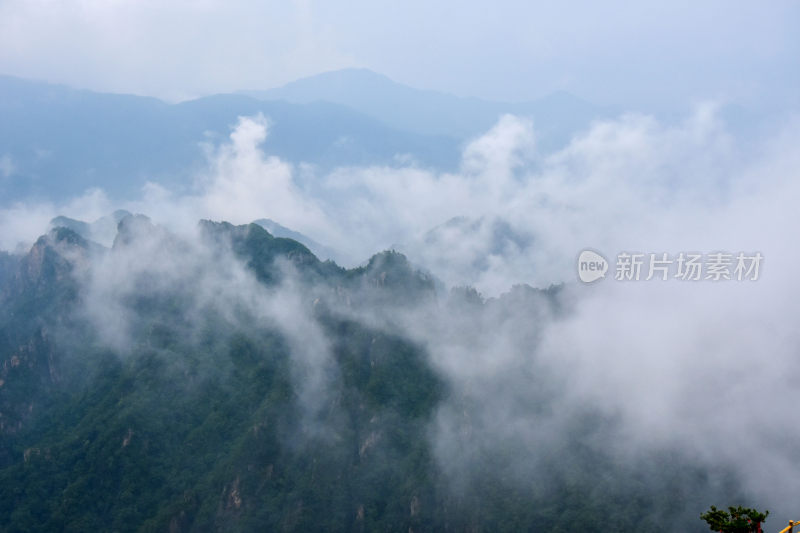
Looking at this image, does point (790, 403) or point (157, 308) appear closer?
point (790, 403)

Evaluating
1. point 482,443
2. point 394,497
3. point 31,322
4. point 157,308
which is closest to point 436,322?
point 482,443

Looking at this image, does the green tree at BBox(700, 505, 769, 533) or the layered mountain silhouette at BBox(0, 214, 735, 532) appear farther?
the layered mountain silhouette at BBox(0, 214, 735, 532)

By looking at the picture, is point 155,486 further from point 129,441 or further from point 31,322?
point 31,322

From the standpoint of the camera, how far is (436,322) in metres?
134

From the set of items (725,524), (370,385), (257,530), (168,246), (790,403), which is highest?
(168,246)

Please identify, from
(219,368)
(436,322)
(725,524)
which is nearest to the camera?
(725,524)

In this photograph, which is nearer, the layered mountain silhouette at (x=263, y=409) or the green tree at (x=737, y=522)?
the green tree at (x=737, y=522)

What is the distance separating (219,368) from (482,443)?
5482 cm

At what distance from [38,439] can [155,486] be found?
28536 mm

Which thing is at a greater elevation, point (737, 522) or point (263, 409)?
point (737, 522)

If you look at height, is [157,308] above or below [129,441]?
above

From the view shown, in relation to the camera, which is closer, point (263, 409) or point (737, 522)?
point (737, 522)

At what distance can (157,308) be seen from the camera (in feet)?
447

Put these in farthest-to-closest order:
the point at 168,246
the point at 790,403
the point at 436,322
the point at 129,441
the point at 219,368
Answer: the point at 168,246 → the point at 436,322 → the point at 219,368 → the point at 129,441 → the point at 790,403
